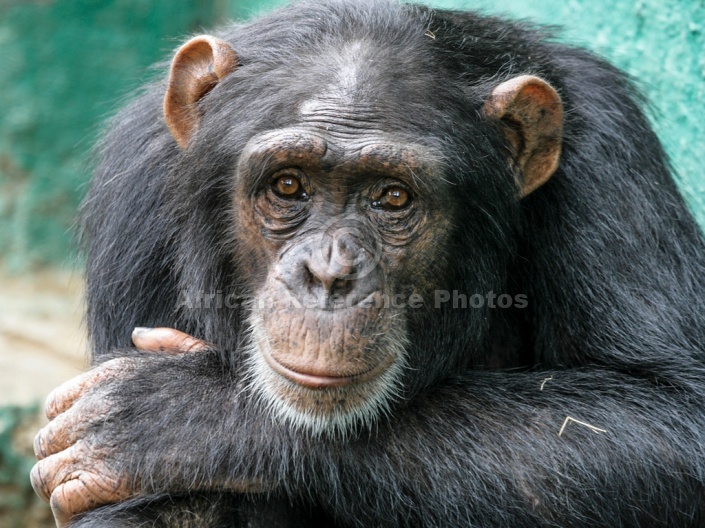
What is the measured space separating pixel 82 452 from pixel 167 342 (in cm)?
82

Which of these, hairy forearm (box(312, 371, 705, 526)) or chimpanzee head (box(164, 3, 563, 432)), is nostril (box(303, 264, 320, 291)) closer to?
chimpanzee head (box(164, 3, 563, 432))

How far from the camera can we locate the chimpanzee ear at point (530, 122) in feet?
15.5

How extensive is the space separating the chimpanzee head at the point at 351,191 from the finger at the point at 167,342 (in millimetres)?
446

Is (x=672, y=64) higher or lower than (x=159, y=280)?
higher

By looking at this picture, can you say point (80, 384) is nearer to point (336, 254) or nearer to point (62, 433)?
point (62, 433)

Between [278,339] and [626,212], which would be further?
[626,212]

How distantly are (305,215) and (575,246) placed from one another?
4.89 ft

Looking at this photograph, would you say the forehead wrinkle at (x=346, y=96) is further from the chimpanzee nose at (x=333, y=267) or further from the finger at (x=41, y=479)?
the finger at (x=41, y=479)

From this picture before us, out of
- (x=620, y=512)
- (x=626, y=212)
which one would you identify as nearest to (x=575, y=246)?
(x=626, y=212)

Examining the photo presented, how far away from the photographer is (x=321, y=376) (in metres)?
4.32

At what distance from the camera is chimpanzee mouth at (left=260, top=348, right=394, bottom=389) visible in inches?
170

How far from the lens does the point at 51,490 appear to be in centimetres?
483

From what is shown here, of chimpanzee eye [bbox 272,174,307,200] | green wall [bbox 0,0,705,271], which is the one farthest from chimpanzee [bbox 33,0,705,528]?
green wall [bbox 0,0,705,271]

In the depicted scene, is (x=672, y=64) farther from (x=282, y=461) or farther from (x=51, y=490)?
(x=51, y=490)
